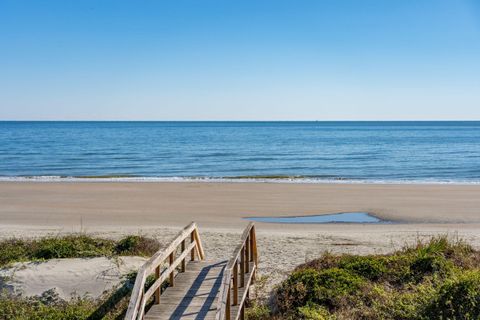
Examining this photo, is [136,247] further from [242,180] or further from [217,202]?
[242,180]

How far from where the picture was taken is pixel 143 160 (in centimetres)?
4641

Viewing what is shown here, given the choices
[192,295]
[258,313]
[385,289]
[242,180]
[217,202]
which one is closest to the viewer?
[192,295]

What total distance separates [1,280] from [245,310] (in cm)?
492

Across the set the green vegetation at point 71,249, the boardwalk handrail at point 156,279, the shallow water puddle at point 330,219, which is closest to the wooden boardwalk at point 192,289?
the boardwalk handrail at point 156,279

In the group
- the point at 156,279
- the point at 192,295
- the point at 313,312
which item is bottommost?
the point at 313,312

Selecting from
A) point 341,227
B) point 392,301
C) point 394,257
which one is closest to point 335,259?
point 394,257

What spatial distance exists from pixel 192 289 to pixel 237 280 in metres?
1.04

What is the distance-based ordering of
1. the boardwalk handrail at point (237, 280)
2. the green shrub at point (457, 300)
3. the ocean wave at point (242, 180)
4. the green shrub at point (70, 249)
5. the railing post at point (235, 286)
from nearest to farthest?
the boardwalk handrail at point (237, 280)
the green shrub at point (457, 300)
the railing post at point (235, 286)
the green shrub at point (70, 249)
the ocean wave at point (242, 180)

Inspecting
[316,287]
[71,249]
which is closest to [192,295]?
[316,287]

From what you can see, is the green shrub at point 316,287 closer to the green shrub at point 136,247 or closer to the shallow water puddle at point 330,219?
the green shrub at point 136,247

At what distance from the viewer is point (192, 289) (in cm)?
916

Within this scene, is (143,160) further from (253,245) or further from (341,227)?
(253,245)

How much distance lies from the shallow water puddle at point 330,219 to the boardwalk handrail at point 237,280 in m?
8.03

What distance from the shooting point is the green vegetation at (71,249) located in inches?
455
